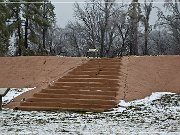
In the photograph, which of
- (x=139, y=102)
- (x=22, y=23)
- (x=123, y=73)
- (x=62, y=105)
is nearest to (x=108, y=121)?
(x=62, y=105)

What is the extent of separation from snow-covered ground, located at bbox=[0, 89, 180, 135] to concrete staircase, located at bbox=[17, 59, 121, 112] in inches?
32.0

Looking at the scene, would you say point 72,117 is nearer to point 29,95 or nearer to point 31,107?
point 31,107

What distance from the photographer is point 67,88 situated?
13.2 metres

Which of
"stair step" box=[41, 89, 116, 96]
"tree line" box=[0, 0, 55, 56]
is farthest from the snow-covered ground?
"tree line" box=[0, 0, 55, 56]

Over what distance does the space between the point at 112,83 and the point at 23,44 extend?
21.6 metres

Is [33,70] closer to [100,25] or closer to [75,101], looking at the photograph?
[75,101]

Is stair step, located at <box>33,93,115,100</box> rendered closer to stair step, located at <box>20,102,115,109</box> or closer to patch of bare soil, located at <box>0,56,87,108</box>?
stair step, located at <box>20,102,115,109</box>

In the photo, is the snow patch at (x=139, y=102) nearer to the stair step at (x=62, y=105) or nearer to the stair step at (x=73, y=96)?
the stair step at (x=62, y=105)

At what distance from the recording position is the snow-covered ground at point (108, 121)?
24.1 feet

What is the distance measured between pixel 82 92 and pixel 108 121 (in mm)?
4029

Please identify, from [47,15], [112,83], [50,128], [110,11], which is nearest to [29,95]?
[112,83]

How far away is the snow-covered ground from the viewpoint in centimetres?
736

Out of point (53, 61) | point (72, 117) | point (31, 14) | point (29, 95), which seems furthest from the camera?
point (31, 14)

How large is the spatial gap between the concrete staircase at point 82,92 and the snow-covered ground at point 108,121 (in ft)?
2.67
